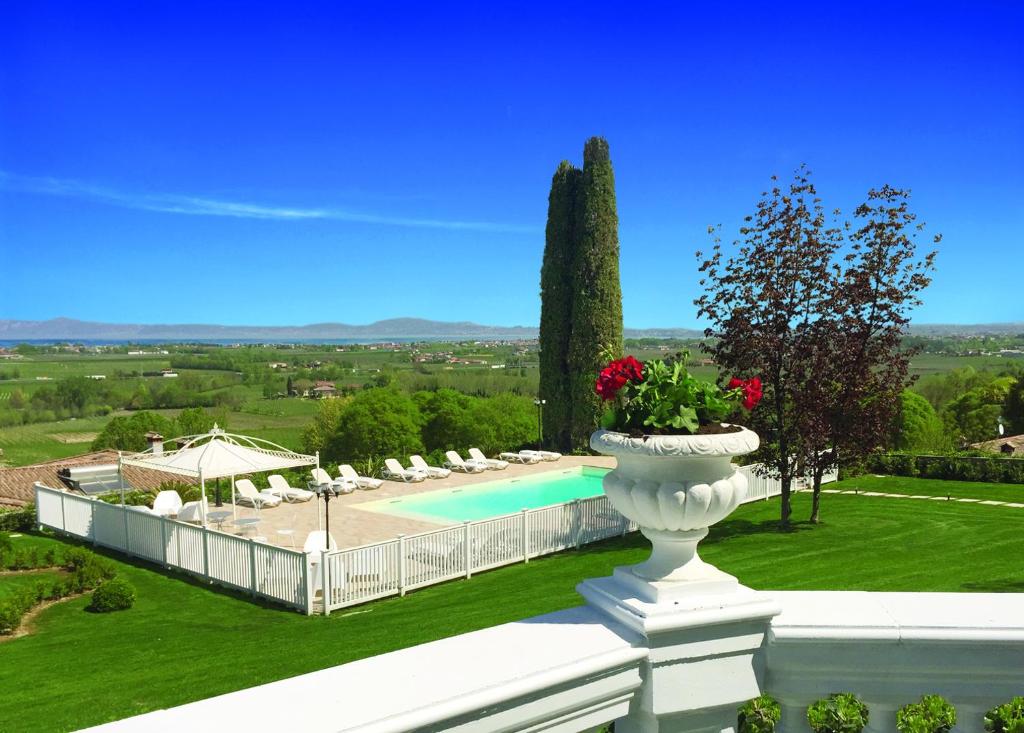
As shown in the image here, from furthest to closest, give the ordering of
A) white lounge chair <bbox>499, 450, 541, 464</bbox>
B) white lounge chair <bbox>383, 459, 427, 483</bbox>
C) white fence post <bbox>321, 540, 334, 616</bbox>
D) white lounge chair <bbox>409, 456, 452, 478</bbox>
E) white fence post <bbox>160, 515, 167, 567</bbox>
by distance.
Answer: white lounge chair <bbox>499, 450, 541, 464</bbox> → white lounge chair <bbox>409, 456, 452, 478</bbox> → white lounge chair <bbox>383, 459, 427, 483</bbox> → white fence post <bbox>160, 515, 167, 567</bbox> → white fence post <bbox>321, 540, 334, 616</bbox>

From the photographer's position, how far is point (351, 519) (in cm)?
1680

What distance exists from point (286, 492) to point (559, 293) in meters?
15.7

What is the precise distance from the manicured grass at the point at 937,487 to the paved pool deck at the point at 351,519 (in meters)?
10.4

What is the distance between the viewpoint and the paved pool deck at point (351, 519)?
49.6ft

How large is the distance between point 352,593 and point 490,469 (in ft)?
42.8

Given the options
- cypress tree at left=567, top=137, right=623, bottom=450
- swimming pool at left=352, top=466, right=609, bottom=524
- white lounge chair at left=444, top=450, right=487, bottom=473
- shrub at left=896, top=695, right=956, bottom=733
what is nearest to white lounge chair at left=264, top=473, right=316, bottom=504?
swimming pool at left=352, top=466, right=609, bottom=524

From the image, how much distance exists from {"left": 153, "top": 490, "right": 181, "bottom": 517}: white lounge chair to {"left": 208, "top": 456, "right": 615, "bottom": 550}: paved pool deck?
30.6 inches

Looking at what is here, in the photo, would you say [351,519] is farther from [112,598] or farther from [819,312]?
[819,312]

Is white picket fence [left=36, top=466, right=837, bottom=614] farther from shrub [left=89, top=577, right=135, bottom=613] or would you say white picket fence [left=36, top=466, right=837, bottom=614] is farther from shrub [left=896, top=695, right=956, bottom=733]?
shrub [left=896, top=695, right=956, bottom=733]

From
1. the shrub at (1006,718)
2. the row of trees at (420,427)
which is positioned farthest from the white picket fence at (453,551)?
the row of trees at (420,427)

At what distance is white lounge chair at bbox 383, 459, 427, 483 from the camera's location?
22084 mm

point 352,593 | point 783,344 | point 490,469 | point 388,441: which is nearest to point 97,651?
point 352,593

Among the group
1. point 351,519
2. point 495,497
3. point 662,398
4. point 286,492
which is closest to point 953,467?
point 495,497

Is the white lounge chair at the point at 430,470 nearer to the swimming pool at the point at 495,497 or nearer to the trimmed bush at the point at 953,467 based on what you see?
the swimming pool at the point at 495,497
